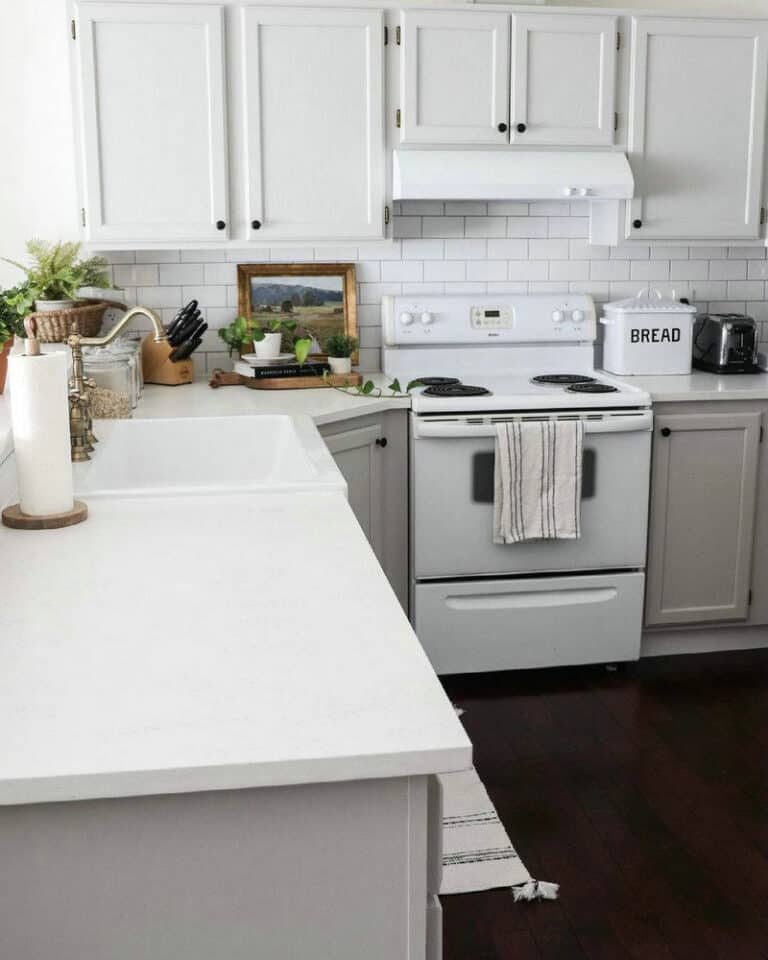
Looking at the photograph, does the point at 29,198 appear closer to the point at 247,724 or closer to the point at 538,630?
the point at 538,630

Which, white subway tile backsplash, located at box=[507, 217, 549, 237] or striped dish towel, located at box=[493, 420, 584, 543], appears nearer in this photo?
striped dish towel, located at box=[493, 420, 584, 543]

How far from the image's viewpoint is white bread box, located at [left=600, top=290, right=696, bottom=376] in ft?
13.1

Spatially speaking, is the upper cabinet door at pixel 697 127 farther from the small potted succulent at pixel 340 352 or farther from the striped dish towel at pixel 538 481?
the small potted succulent at pixel 340 352

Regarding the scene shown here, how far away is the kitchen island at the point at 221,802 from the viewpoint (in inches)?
41.8

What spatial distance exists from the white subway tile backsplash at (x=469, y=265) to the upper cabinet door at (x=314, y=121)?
0.19 metres

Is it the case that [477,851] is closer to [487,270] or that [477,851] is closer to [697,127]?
[487,270]

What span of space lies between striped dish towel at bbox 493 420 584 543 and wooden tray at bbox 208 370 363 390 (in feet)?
1.97

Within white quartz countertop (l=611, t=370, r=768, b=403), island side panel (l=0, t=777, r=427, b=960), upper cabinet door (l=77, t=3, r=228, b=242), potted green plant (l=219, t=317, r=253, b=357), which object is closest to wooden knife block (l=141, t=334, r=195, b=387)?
potted green plant (l=219, t=317, r=253, b=357)

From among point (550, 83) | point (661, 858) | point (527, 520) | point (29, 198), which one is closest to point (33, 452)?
point (661, 858)

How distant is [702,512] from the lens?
150 inches

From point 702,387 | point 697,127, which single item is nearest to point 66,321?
point 702,387

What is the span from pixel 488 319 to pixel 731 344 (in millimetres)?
886

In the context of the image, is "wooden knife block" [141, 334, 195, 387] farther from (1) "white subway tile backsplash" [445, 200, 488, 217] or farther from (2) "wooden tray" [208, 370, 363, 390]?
(1) "white subway tile backsplash" [445, 200, 488, 217]

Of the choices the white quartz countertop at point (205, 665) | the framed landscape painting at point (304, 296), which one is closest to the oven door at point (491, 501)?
the framed landscape painting at point (304, 296)
